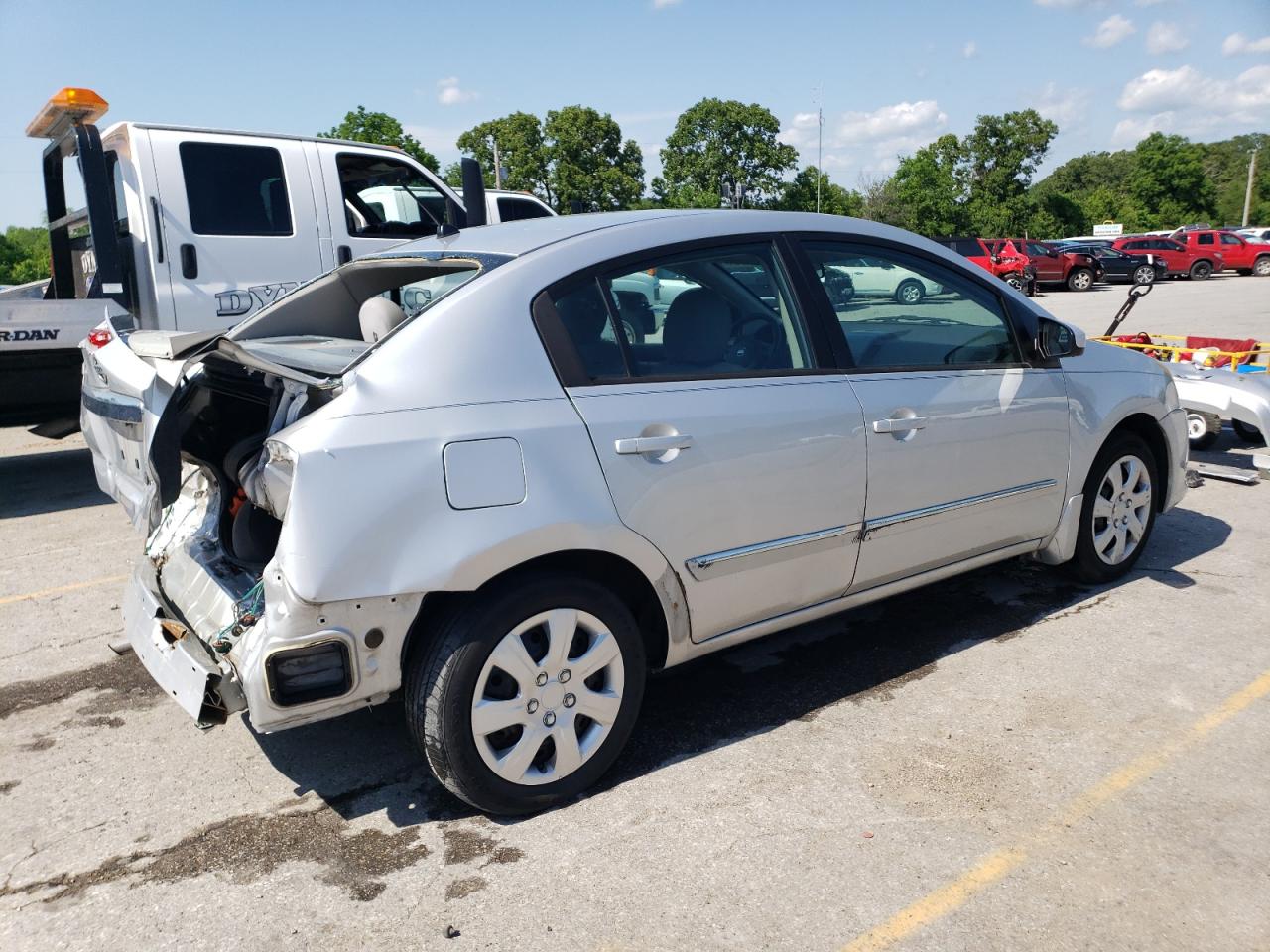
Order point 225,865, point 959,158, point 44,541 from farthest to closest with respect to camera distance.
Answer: point 959,158 → point 44,541 → point 225,865

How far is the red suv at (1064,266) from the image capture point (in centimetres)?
3091

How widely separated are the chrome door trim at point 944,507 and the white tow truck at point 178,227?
177 inches

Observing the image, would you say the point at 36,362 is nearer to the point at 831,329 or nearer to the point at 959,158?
the point at 831,329

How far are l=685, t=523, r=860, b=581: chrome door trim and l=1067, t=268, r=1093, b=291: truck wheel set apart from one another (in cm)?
3126

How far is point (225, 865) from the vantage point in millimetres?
2697

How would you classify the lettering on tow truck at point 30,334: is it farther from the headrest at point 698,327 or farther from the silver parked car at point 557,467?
the headrest at point 698,327

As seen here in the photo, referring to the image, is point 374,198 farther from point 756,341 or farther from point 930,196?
point 930,196

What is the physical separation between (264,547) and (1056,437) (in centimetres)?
311

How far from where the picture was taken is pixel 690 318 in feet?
10.8

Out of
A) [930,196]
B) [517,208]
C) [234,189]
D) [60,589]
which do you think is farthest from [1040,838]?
[930,196]

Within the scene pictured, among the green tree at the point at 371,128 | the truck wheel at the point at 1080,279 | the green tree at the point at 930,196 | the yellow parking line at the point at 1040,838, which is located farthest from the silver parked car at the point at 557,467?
the green tree at the point at 930,196

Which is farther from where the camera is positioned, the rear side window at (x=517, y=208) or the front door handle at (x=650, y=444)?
the rear side window at (x=517, y=208)

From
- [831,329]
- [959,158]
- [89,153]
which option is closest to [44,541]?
[89,153]

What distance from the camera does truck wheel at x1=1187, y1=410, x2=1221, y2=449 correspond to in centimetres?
716
